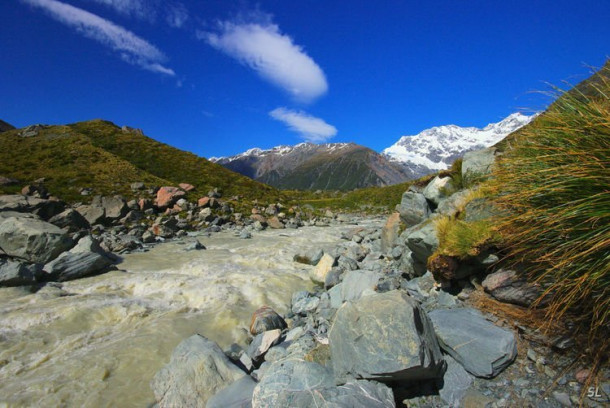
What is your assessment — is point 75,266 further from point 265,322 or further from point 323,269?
point 323,269

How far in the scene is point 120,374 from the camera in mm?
6172

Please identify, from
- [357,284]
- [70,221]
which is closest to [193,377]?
[357,284]

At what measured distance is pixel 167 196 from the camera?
33438 mm

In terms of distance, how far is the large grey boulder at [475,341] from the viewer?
384 cm

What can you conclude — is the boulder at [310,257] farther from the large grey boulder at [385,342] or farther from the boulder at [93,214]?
the boulder at [93,214]

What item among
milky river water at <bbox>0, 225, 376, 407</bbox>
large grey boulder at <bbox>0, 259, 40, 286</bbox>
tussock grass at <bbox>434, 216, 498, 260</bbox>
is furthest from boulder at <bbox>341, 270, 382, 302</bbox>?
large grey boulder at <bbox>0, 259, 40, 286</bbox>

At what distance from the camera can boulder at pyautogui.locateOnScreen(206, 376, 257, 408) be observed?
4.53 meters

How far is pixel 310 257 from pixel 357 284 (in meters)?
7.52

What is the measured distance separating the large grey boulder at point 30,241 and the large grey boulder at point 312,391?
47.4ft

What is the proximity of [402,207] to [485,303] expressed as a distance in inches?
267

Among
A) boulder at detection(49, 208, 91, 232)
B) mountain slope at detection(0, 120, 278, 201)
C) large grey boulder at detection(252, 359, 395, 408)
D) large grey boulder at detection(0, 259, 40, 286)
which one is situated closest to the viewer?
large grey boulder at detection(252, 359, 395, 408)

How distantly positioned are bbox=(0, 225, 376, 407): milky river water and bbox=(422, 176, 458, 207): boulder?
6.03 meters

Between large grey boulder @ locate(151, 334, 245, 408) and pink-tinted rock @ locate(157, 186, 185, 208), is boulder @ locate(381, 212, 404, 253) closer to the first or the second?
large grey boulder @ locate(151, 334, 245, 408)

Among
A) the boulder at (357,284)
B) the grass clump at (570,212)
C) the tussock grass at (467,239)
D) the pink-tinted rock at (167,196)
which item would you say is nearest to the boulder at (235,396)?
the boulder at (357,284)
